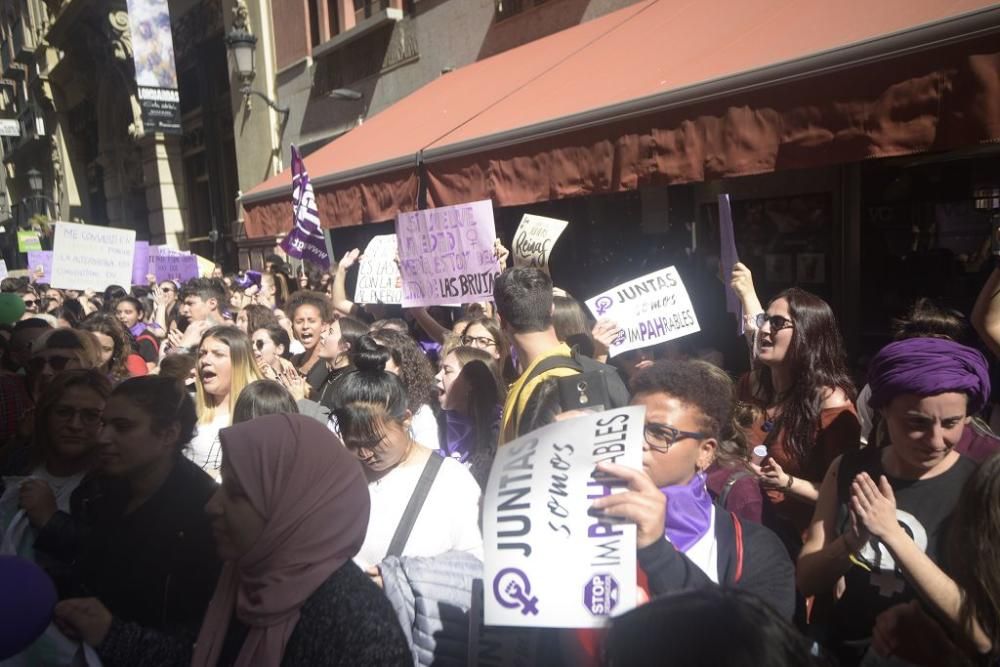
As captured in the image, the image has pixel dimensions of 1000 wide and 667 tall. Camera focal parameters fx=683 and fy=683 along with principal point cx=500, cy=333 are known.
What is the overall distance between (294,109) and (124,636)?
456 inches

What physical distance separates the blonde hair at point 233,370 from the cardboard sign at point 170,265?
287 inches

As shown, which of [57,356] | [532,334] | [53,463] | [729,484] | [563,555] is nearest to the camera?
[563,555]

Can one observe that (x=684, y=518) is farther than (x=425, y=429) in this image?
No

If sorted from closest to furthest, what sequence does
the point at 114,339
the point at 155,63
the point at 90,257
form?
the point at 114,339 < the point at 90,257 < the point at 155,63

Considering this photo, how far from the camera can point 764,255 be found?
552 centimetres

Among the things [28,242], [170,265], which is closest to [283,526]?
[170,265]

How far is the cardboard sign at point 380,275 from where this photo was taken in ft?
17.8

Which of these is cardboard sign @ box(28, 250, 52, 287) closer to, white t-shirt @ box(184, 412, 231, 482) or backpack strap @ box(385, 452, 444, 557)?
white t-shirt @ box(184, 412, 231, 482)

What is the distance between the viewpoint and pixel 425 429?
3.39m

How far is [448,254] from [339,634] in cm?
327

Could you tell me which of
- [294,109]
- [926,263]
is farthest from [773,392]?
[294,109]

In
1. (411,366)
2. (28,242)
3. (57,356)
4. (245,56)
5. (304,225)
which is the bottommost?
(411,366)

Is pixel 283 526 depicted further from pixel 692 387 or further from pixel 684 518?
pixel 692 387

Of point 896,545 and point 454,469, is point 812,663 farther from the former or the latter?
point 454,469
